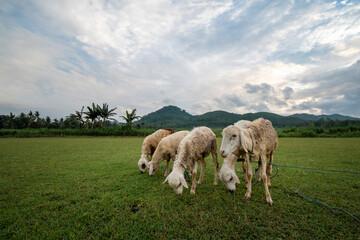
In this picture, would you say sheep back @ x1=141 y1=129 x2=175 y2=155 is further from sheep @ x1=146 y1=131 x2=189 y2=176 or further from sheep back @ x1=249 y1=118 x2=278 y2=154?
sheep back @ x1=249 y1=118 x2=278 y2=154

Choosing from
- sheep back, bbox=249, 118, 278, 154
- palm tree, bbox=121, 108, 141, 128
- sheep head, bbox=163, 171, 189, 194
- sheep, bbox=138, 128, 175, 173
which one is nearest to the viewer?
sheep head, bbox=163, 171, 189, 194

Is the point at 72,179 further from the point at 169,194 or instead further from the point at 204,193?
the point at 204,193

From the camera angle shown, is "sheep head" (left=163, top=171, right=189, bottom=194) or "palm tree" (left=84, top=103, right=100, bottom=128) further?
"palm tree" (left=84, top=103, right=100, bottom=128)

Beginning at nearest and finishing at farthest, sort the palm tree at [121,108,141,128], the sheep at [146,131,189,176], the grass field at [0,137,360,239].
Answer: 1. the grass field at [0,137,360,239]
2. the sheep at [146,131,189,176]
3. the palm tree at [121,108,141,128]

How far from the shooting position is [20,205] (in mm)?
3713

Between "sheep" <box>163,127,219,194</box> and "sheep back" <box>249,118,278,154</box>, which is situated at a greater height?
"sheep back" <box>249,118,278,154</box>

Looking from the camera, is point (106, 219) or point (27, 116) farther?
point (27, 116)

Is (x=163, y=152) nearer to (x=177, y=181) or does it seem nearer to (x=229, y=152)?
(x=177, y=181)

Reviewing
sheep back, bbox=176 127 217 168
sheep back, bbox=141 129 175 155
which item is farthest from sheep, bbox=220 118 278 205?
sheep back, bbox=141 129 175 155

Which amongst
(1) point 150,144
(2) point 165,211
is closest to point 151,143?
(1) point 150,144

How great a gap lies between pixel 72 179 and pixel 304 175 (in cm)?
917

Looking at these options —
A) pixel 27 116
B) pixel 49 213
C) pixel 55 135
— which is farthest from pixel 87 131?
pixel 27 116

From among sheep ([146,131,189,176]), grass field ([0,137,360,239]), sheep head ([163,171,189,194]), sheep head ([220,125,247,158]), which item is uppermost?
sheep head ([220,125,247,158])

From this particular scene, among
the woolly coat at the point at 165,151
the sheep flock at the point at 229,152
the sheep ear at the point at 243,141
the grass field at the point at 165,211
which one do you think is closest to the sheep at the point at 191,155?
the sheep flock at the point at 229,152
